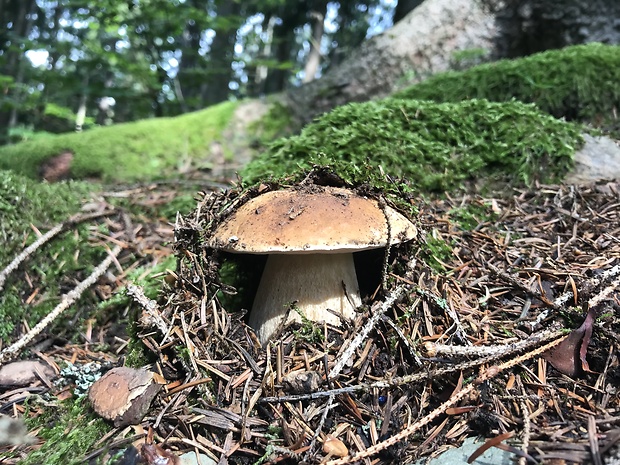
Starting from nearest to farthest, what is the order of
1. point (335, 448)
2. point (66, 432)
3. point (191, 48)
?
point (335, 448) → point (66, 432) → point (191, 48)

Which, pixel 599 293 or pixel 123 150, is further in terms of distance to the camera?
pixel 123 150

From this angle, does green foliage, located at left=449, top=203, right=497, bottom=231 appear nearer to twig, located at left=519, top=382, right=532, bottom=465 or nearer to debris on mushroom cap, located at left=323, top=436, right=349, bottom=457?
twig, located at left=519, top=382, right=532, bottom=465

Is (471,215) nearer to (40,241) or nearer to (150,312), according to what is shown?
(150,312)

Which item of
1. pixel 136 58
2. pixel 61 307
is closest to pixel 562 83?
pixel 61 307

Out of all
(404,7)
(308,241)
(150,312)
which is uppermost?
(404,7)

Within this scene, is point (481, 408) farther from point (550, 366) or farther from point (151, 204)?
point (151, 204)

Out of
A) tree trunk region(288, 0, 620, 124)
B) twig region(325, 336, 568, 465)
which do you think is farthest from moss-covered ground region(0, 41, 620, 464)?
tree trunk region(288, 0, 620, 124)

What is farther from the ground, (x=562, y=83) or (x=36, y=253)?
(x=562, y=83)

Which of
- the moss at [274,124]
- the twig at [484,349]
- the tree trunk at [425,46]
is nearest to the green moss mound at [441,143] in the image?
the twig at [484,349]
